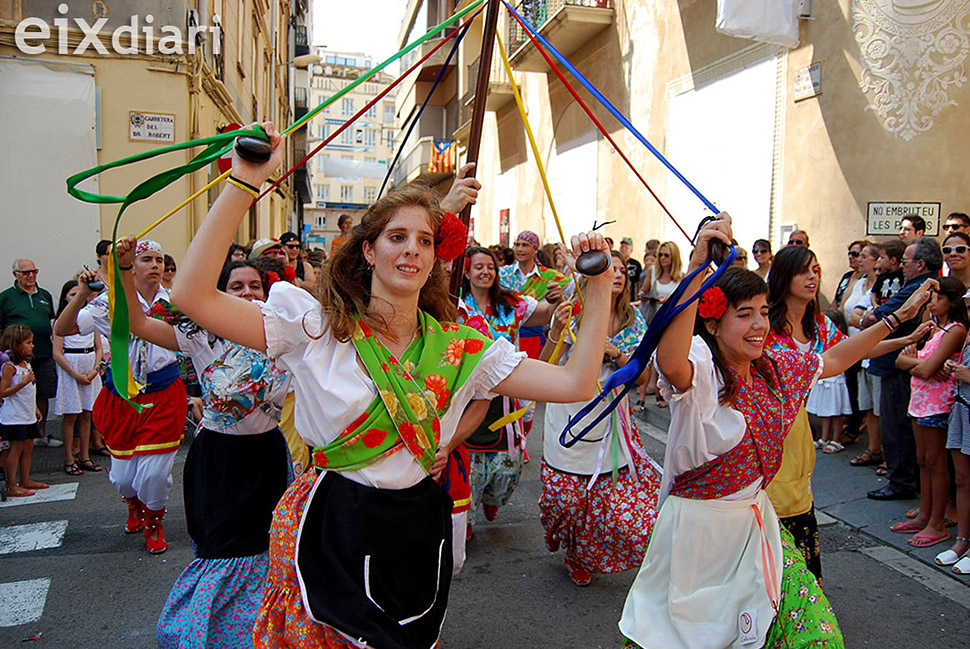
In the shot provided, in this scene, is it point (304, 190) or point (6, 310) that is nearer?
point (6, 310)

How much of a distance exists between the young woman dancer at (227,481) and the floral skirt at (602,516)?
1.61 metres

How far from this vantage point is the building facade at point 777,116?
23.2 ft

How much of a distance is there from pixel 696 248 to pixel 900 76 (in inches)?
242

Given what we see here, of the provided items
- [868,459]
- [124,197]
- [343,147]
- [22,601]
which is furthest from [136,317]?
[343,147]

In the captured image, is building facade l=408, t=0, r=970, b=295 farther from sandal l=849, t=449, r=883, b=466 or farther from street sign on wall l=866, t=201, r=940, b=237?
sandal l=849, t=449, r=883, b=466

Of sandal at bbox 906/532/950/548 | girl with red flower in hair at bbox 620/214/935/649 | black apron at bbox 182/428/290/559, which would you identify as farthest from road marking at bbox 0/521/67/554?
sandal at bbox 906/532/950/548

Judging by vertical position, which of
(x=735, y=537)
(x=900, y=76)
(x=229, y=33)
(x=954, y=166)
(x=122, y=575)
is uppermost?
(x=229, y=33)

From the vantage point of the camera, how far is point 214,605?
3.20 m

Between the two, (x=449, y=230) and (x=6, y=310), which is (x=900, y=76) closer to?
(x=449, y=230)

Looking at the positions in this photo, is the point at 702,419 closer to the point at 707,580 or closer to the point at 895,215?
the point at 707,580

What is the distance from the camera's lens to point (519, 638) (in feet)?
12.6

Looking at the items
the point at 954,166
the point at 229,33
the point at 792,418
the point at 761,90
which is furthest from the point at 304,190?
the point at 792,418

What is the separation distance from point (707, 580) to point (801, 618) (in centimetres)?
32

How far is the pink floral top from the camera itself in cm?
485
